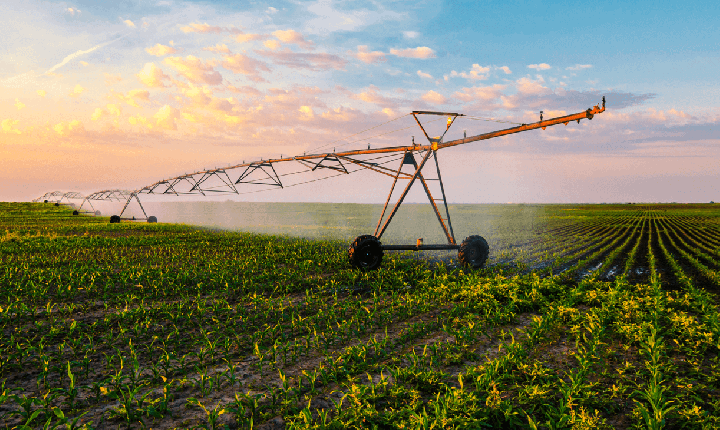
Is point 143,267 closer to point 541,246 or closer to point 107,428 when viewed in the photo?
point 107,428

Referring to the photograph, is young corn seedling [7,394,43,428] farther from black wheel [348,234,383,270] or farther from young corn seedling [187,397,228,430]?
black wheel [348,234,383,270]

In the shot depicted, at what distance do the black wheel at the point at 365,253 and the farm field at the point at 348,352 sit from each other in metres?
0.49

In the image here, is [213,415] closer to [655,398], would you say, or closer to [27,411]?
[27,411]

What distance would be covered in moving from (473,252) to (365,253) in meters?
5.02

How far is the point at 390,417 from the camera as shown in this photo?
449 cm

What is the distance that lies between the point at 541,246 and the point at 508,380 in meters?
22.8

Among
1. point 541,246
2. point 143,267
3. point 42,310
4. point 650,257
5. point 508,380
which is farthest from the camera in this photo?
point 541,246

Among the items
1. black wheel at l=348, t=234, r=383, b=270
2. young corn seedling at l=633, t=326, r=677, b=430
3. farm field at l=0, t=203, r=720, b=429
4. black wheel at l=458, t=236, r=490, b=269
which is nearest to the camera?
young corn seedling at l=633, t=326, r=677, b=430

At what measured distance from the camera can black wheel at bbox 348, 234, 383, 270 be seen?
14391mm

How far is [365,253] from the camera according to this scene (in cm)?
1462

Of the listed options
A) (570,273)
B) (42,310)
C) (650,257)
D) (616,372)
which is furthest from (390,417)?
(650,257)

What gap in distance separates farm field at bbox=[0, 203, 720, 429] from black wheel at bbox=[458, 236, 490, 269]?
135cm

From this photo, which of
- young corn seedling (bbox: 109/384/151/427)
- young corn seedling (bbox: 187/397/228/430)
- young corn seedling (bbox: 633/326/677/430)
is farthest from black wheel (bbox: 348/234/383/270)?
young corn seedling (bbox: 109/384/151/427)

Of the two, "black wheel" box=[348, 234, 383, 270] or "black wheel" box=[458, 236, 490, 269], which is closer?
"black wheel" box=[348, 234, 383, 270]
